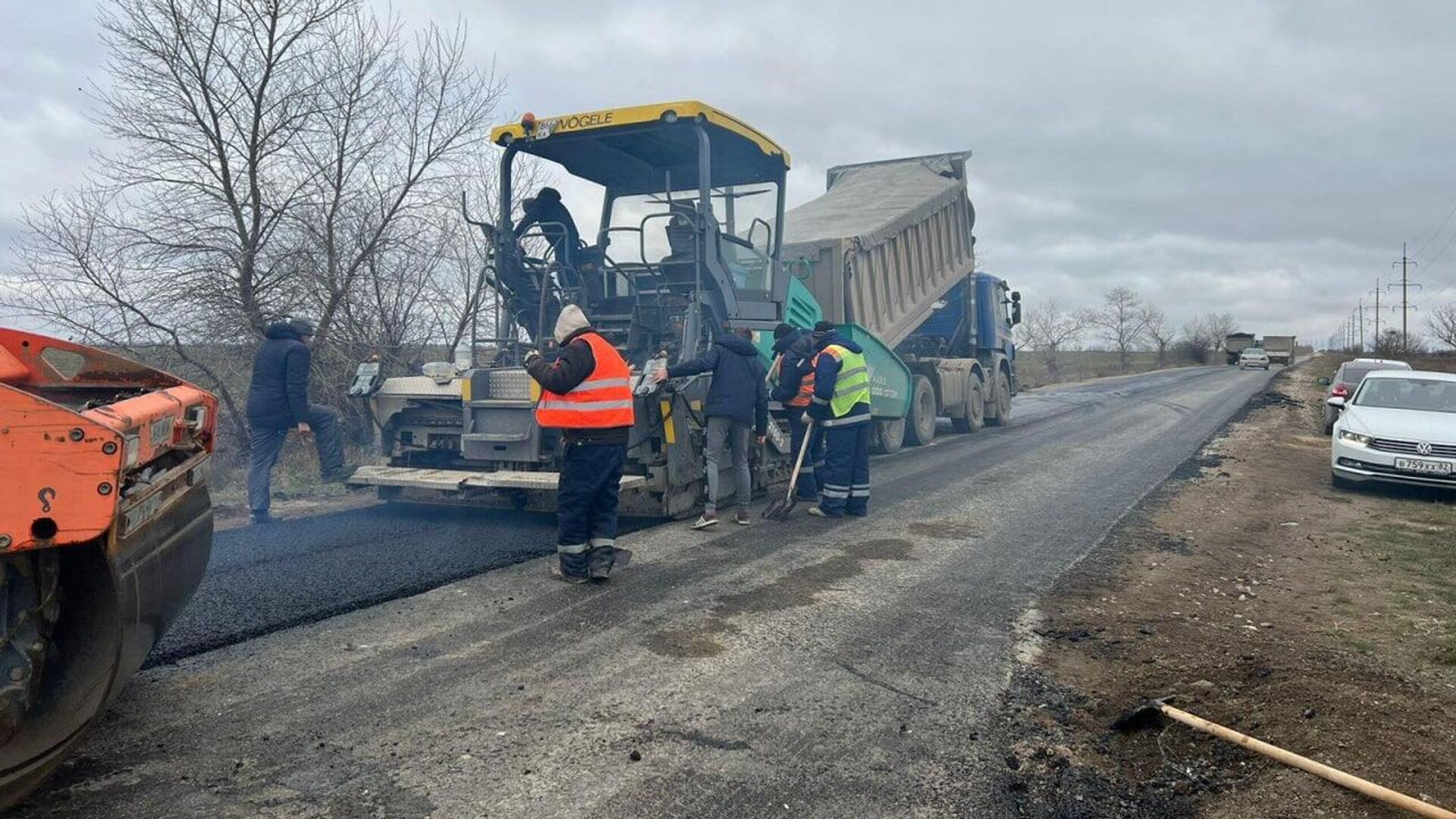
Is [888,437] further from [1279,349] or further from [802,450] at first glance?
[1279,349]

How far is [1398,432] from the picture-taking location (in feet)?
28.5

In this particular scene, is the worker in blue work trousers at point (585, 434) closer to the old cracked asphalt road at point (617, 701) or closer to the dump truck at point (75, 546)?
the old cracked asphalt road at point (617, 701)

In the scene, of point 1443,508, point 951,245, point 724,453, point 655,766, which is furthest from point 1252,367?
point 655,766

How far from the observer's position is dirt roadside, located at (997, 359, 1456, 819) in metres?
2.82

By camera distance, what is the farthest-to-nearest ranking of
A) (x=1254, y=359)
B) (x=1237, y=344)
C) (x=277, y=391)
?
(x=1237, y=344) → (x=1254, y=359) → (x=277, y=391)

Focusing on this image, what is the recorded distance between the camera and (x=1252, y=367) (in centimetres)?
4853

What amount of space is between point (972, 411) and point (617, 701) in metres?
11.6

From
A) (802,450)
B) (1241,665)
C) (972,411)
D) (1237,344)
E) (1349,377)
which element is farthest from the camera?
(1237,344)

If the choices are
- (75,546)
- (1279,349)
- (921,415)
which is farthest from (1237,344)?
(75,546)

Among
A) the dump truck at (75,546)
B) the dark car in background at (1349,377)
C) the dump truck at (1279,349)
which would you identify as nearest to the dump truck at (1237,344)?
the dump truck at (1279,349)

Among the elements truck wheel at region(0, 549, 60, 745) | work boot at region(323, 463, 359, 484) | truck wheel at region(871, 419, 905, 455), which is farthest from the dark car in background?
truck wheel at region(0, 549, 60, 745)

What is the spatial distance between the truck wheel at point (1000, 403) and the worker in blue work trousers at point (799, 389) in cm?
807

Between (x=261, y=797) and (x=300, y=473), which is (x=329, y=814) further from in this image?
(x=300, y=473)

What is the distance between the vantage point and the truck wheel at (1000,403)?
49.5 ft
